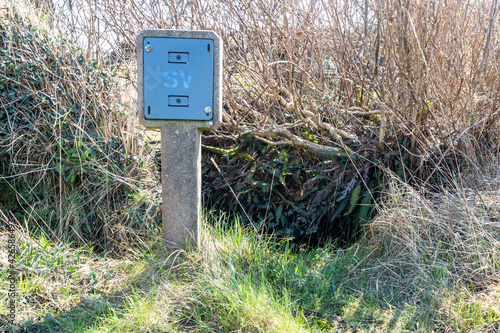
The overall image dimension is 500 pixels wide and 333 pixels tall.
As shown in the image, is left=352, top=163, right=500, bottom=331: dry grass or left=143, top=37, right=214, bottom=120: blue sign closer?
left=352, top=163, right=500, bottom=331: dry grass

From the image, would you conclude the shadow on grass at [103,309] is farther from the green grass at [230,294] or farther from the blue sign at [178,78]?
the blue sign at [178,78]

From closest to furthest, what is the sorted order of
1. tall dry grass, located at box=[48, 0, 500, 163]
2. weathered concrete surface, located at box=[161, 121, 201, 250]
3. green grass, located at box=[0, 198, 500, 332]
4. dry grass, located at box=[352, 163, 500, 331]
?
green grass, located at box=[0, 198, 500, 332]
dry grass, located at box=[352, 163, 500, 331]
weathered concrete surface, located at box=[161, 121, 201, 250]
tall dry grass, located at box=[48, 0, 500, 163]

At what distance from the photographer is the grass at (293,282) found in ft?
8.50

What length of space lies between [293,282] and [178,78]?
1.66m

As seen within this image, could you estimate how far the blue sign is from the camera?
9.37 feet

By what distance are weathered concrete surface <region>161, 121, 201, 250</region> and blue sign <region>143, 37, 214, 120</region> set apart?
0.39 ft

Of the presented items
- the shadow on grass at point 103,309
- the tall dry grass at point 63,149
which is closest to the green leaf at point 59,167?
the tall dry grass at point 63,149

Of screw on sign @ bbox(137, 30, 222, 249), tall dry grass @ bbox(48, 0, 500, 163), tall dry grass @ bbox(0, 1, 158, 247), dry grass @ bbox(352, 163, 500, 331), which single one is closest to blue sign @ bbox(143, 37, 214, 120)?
screw on sign @ bbox(137, 30, 222, 249)

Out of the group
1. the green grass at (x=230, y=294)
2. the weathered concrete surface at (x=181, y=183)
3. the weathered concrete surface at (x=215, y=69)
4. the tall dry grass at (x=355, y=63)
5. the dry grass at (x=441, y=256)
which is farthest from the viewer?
the tall dry grass at (x=355, y=63)

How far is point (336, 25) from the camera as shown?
4.00 metres

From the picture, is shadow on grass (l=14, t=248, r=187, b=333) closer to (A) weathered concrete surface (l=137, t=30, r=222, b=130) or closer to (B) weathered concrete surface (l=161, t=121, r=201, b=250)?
(B) weathered concrete surface (l=161, t=121, r=201, b=250)

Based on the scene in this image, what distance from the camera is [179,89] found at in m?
2.89

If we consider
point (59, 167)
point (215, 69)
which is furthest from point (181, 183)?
point (59, 167)

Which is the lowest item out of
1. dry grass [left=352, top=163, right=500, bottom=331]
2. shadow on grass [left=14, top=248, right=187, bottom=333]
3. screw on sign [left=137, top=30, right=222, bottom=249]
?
shadow on grass [left=14, top=248, right=187, bottom=333]
